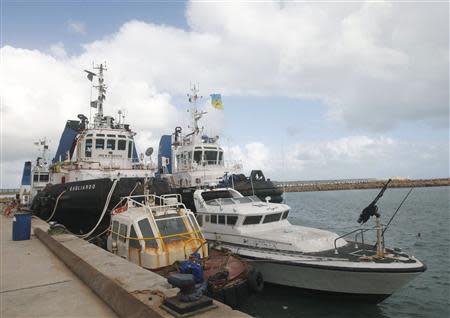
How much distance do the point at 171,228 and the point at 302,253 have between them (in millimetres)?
4346

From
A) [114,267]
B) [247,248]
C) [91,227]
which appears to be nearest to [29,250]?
[91,227]

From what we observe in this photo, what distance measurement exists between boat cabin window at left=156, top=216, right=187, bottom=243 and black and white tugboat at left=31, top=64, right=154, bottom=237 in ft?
12.6

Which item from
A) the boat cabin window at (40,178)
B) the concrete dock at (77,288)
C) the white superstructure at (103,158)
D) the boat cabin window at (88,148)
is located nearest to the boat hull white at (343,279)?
the concrete dock at (77,288)

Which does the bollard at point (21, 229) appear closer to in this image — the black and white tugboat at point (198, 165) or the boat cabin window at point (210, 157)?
the black and white tugboat at point (198, 165)

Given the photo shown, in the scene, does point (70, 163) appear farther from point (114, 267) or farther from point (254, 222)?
point (114, 267)

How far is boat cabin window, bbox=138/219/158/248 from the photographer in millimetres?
9086

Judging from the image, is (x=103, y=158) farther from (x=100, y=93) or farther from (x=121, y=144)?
(x=100, y=93)

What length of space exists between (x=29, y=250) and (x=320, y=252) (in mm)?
9246

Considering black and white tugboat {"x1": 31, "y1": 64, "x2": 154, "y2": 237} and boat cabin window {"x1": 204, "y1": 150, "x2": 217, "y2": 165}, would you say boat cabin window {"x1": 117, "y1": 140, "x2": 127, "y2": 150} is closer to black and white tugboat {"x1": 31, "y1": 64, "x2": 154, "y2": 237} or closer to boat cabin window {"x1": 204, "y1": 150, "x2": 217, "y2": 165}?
black and white tugboat {"x1": 31, "y1": 64, "x2": 154, "y2": 237}

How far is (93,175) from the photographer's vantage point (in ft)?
54.4

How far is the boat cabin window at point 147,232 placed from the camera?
29.8 ft

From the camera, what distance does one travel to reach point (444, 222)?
92.0 ft

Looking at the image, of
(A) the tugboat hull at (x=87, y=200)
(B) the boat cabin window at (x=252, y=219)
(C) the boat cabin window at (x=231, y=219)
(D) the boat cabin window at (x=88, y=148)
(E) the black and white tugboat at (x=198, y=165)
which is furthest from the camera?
(E) the black and white tugboat at (x=198, y=165)

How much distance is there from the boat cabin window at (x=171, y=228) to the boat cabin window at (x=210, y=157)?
655 inches
